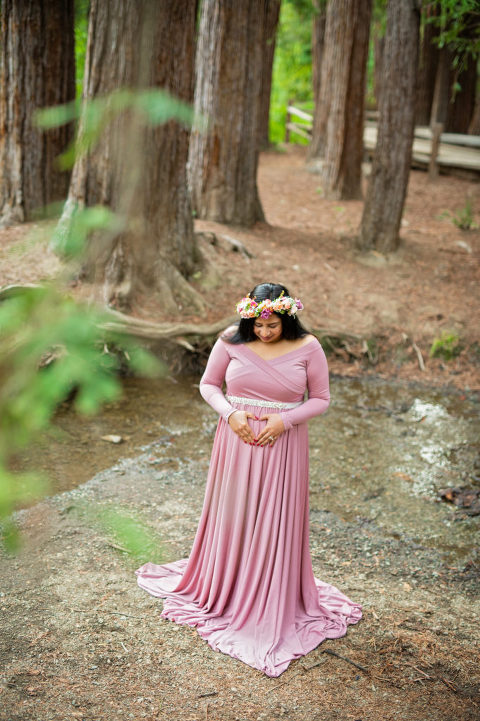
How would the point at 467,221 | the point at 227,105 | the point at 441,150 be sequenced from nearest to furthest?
the point at 227,105 → the point at 467,221 → the point at 441,150

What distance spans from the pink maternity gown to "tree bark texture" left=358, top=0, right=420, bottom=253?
820 centimetres

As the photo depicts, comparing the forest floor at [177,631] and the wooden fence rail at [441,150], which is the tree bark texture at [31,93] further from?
the wooden fence rail at [441,150]

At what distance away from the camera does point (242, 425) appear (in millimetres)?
4453

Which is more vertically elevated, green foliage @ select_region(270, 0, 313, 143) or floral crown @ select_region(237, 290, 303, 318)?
green foliage @ select_region(270, 0, 313, 143)

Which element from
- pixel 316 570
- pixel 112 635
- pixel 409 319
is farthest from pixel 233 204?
pixel 112 635

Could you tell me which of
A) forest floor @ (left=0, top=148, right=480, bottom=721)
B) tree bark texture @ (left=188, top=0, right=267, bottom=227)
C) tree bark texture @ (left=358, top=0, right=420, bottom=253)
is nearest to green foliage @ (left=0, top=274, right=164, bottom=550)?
forest floor @ (left=0, top=148, right=480, bottom=721)

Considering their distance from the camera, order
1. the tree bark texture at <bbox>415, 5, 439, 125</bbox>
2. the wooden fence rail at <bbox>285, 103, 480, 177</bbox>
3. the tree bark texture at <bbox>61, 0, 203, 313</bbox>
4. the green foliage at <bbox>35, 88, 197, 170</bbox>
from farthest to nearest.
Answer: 1. the tree bark texture at <bbox>415, 5, 439, 125</bbox>
2. the wooden fence rail at <bbox>285, 103, 480, 177</bbox>
3. the tree bark texture at <bbox>61, 0, 203, 313</bbox>
4. the green foliage at <bbox>35, 88, 197, 170</bbox>

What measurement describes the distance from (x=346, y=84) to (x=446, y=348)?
7077 mm

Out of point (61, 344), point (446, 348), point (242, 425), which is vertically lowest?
point (446, 348)

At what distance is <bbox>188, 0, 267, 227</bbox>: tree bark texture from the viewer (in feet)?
38.5

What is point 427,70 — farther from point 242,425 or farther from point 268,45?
point 242,425

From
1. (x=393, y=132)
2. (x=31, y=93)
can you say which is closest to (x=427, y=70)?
(x=393, y=132)

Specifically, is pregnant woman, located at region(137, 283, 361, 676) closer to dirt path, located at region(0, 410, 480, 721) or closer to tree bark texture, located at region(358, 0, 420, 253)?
dirt path, located at region(0, 410, 480, 721)

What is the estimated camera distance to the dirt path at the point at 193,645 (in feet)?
13.4
